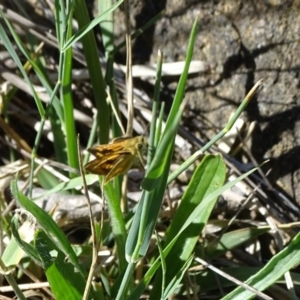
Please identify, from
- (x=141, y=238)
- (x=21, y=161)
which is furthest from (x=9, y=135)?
(x=141, y=238)

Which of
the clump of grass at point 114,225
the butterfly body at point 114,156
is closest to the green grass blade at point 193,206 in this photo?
the clump of grass at point 114,225

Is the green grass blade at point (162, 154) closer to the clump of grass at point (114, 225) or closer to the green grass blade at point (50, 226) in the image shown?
the clump of grass at point (114, 225)

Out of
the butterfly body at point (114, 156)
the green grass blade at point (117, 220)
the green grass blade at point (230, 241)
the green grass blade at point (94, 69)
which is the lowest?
the green grass blade at point (230, 241)

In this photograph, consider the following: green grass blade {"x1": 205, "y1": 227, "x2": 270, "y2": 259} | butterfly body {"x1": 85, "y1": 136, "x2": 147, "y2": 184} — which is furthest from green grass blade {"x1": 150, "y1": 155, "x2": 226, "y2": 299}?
butterfly body {"x1": 85, "y1": 136, "x2": 147, "y2": 184}

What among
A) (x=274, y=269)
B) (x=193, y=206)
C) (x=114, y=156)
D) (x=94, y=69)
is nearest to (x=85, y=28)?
→ (x=94, y=69)

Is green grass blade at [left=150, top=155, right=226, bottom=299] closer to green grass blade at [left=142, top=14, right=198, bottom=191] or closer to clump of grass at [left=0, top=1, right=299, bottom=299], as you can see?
clump of grass at [left=0, top=1, right=299, bottom=299]

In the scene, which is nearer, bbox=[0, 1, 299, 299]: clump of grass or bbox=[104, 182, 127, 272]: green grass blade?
bbox=[0, 1, 299, 299]: clump of grass

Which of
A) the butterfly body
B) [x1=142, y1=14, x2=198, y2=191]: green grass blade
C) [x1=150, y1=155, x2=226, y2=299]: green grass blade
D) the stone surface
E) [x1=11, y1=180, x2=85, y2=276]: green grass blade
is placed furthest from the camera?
the stone surface

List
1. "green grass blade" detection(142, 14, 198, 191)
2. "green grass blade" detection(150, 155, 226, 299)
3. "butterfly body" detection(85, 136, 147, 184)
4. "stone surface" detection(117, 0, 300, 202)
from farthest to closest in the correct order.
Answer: "stone surface" detection(117, 0, 300, 202)
"green grass blade" detection(150, 155, 226, 299)
"butterfly body" detection(85, 136, 147, 184)
"green grass blade" detection(142, 14, 198, 191)

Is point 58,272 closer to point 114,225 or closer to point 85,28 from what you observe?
point 114,225
